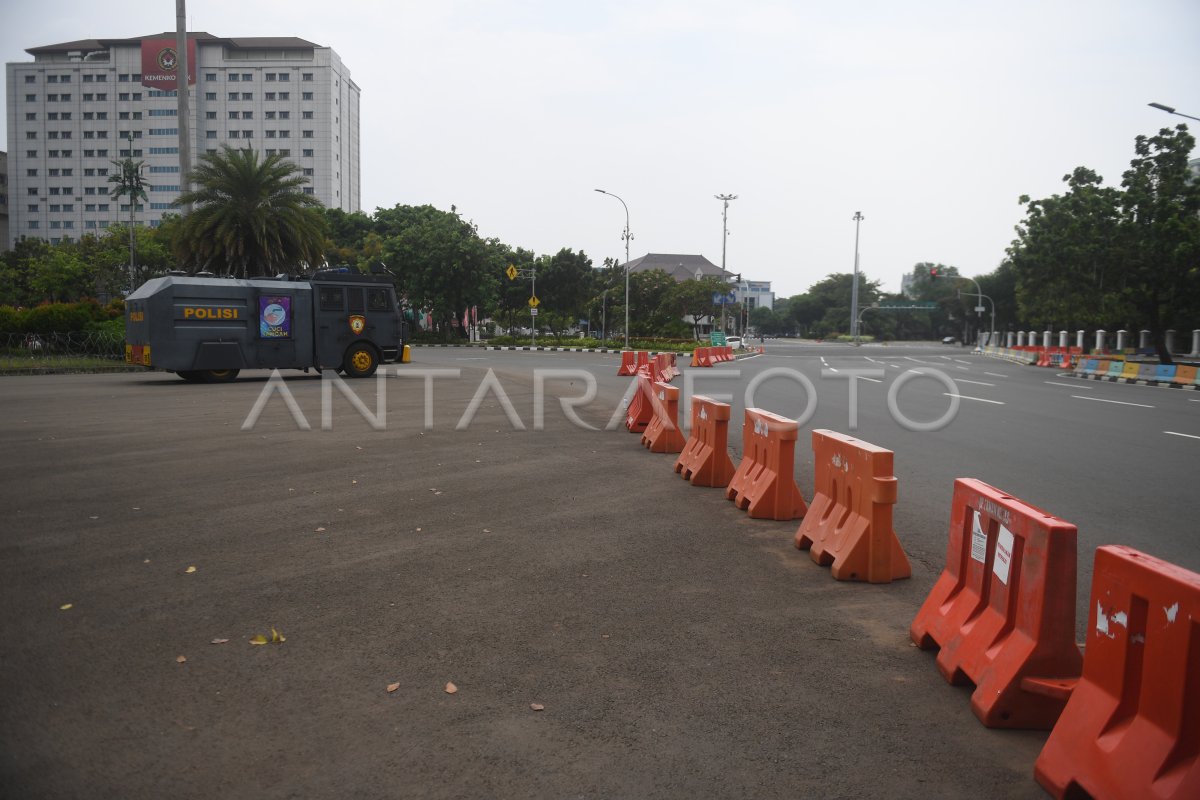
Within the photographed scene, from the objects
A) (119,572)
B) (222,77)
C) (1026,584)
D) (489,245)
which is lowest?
(119,572)

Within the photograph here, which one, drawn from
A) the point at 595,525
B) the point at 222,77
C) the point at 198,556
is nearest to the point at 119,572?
the point at 198,556

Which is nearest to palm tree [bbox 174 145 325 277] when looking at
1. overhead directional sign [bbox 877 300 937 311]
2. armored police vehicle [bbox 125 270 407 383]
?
armored police vehicle [bbox 125 270 407 383]

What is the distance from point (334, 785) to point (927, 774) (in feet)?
6.89

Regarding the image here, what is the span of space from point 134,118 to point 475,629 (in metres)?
133

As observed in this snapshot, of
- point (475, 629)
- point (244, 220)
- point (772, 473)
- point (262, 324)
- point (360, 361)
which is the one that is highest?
point (244, 220)

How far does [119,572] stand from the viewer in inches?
222

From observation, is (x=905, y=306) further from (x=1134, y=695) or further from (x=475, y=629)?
(x=1134, y=695)

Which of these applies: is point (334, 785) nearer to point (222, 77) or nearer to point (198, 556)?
point (198, 556)

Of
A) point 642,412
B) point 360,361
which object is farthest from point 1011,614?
point 360,361

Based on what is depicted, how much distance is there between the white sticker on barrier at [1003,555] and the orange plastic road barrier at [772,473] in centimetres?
313

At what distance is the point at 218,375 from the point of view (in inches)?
892

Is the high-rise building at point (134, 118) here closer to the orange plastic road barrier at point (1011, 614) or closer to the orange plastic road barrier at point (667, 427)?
the orange plastic road barrier at point (667, 427)

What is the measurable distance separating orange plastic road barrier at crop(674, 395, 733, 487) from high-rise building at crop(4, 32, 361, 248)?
114 m

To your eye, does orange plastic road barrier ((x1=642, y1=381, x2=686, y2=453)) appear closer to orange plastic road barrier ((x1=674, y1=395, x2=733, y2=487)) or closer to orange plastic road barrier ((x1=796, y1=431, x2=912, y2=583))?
orange plastic road barrier ((x1=674, y1=395, x2=733, y2=487))
